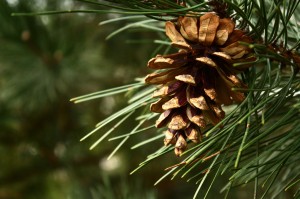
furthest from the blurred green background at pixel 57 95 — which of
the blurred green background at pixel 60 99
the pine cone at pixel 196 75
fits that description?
the pine cone at pixel 196 75

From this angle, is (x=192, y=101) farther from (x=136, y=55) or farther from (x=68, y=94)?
(x=68, y=94)

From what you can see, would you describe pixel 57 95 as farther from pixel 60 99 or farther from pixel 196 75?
pixel 196 75

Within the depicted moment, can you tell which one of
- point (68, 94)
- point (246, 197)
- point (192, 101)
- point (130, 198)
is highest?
point (192, 101)

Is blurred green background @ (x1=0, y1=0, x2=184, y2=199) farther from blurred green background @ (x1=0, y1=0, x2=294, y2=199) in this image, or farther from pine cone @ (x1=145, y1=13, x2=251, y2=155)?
pine cone @ (x1=145, y1=13, x2=251, y2=155)

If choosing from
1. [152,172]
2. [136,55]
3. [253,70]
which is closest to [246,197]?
[152,172]

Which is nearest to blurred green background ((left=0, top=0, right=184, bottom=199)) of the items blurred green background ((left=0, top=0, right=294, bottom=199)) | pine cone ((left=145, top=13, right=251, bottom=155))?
blurred green background ((left=0, top=0, right=294, bottom=199))
